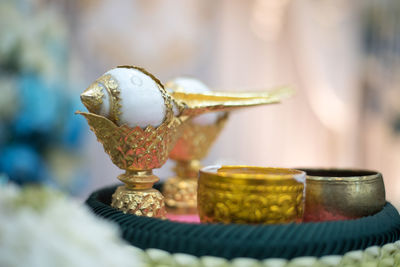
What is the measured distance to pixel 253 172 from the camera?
15.8 inches

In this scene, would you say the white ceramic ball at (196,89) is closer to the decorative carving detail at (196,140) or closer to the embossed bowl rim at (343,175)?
the decorative carving detail at (196,140)

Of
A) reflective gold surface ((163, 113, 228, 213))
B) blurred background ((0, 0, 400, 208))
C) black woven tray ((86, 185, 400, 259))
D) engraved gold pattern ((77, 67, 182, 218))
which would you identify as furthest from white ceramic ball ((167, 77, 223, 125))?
blurred background ((0, 0, 400, 208))

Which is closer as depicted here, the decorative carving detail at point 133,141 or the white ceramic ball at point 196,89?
the decorative carving detail at point 133,141

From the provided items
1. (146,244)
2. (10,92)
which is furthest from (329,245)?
(10,92)

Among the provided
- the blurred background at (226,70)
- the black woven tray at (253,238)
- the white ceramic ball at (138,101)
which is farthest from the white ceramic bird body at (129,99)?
the blurred background at (226,70)

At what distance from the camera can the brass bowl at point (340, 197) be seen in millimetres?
362

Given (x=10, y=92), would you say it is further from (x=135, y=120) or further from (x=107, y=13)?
(x=135, y=120)

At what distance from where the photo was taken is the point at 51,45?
1.07m

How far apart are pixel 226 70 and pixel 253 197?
42.4 inches

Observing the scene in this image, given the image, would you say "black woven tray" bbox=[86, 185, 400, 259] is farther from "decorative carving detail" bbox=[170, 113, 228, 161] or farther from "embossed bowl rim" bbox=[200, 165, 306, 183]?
"decorative carving detail" bbox=[170, 113, 228, 161]

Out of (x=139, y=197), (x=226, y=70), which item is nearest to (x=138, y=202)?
(x=139, y=197)

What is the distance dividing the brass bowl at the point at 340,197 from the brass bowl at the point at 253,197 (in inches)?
1.3

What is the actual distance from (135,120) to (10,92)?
2.56ft

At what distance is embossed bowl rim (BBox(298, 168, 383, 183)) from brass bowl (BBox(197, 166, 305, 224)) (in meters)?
0.04
